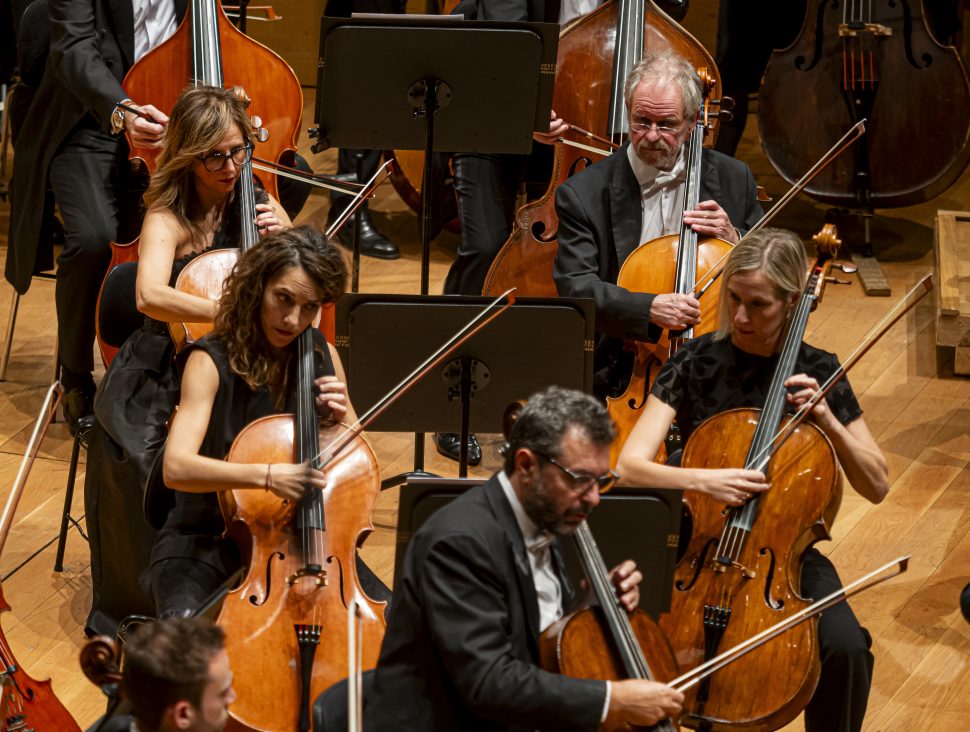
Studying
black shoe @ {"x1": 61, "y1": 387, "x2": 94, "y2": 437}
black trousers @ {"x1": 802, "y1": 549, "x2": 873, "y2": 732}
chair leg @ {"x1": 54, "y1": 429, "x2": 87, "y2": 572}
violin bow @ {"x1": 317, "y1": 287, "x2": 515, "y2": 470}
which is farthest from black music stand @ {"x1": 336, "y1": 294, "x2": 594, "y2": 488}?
black shoe @ {"x1": 61, "y1": 387, "x2": 94, "y2": 437}

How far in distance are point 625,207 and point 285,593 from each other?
4.48ft

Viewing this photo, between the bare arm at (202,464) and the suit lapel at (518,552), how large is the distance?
1.60 ft

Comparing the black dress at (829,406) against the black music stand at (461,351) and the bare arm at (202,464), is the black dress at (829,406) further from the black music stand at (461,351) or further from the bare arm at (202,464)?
the bare arm at (202,464)

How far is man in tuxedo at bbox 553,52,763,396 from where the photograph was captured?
10.8 ft

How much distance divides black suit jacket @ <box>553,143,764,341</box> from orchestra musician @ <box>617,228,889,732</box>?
1.90ft

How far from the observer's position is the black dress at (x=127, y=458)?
3.05 meters

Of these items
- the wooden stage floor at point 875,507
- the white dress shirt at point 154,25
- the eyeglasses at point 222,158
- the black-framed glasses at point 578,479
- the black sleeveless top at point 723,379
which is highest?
the white dress shirt at point 154,25

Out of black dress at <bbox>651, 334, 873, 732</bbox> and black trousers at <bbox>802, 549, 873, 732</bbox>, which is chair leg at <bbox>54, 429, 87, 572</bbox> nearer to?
black dress at <bbox>651, 334, 873, 732</bbox>

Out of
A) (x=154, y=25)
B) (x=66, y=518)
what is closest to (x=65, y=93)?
(x=154, y=25)

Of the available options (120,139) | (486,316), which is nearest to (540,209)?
(486,316)

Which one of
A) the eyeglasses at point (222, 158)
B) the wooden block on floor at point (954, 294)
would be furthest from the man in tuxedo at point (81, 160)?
the wooden block on floor at point (954, 294)

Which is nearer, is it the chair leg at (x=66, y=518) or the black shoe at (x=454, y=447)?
the chair leg at (x=66, y=518)

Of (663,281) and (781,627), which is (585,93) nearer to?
(663,281)

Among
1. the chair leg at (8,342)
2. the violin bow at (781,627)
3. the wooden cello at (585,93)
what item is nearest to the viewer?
the violin bow at (781,627)
